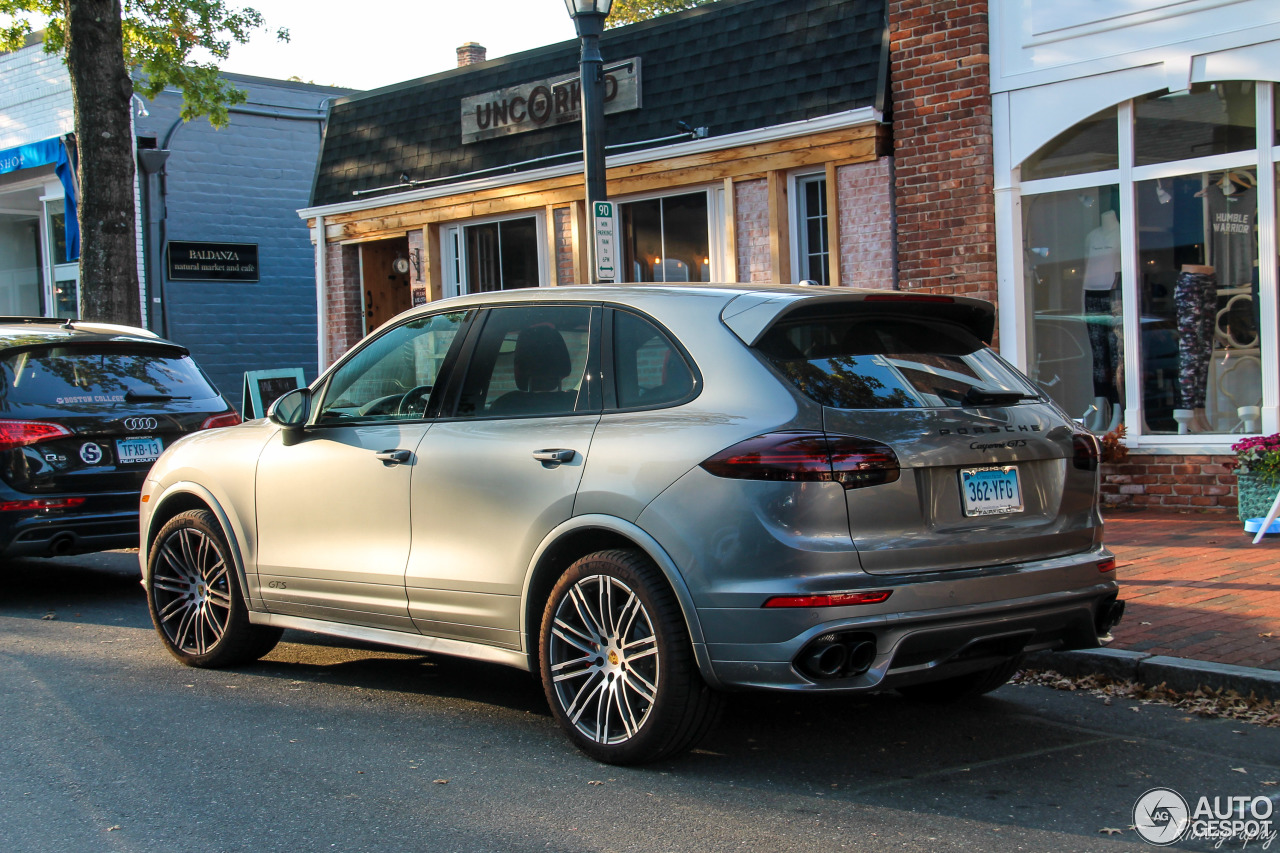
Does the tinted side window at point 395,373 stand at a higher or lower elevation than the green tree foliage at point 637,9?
lower

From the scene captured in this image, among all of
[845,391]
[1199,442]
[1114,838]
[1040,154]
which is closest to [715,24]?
[1040,154]

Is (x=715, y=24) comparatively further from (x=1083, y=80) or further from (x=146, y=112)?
(x=146, y=112)

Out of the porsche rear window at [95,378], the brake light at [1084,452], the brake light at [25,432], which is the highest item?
the porsche rear window at [95,378]

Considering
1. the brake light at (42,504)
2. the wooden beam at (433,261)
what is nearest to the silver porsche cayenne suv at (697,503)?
the brake light at (42,504)

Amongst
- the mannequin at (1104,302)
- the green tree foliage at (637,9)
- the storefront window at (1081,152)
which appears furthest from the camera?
the green tree foliage at (637,9)

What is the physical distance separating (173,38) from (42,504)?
10.7 meters

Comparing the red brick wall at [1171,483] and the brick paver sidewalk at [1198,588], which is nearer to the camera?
the brick paver sidewalk at [1198,588]

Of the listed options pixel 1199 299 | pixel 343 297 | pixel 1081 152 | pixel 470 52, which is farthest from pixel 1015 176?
pixel 470 52

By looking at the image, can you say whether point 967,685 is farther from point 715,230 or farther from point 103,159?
point 103,159

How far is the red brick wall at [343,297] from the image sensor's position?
55.1 feet

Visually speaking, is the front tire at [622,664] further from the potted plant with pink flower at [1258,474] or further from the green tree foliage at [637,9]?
the green tree foliage at [637,9]

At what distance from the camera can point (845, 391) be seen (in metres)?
4.34

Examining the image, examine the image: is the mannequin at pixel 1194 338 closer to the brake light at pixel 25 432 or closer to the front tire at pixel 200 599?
the front tire at pixel 200 599

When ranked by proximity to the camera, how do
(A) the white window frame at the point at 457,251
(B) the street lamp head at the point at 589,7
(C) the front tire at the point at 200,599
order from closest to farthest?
(C) the front tire at the point at 200,599 → (B) the street lamp head at the point at 589,7 → (A) the white window frame at the point at 457,251
